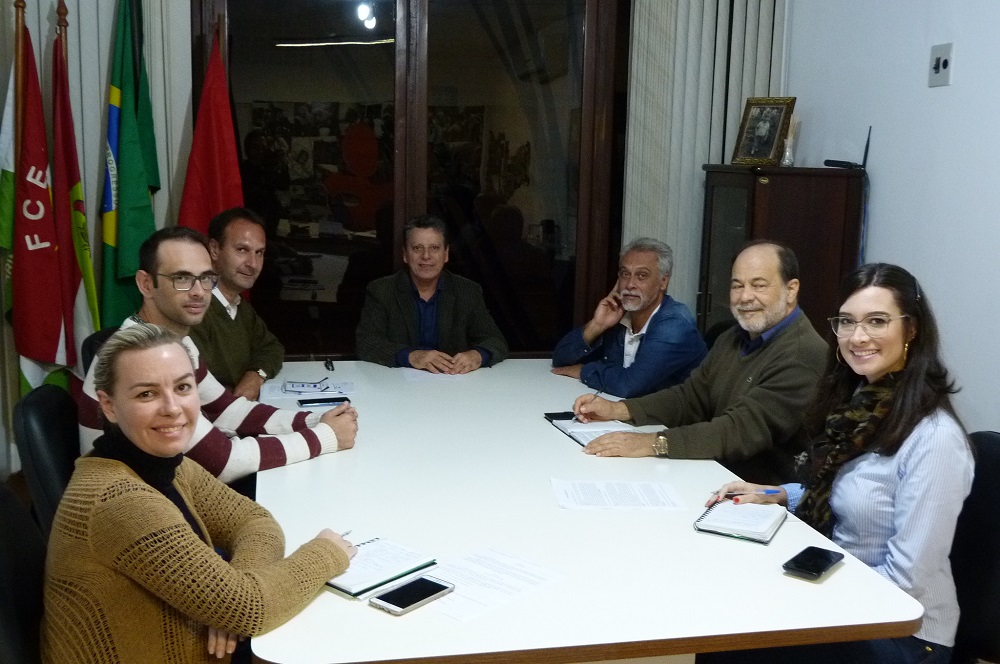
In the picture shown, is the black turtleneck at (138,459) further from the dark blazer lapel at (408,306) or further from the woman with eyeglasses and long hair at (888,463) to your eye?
the dark blazer lapel at (408,306)

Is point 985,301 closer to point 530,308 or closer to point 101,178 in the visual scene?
point 530,308

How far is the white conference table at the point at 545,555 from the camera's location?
151cm

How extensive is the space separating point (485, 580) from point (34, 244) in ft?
9.17

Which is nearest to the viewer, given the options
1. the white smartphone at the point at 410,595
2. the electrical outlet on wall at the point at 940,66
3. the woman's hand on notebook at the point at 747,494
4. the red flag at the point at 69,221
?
the white smartphone at the point at 410,595

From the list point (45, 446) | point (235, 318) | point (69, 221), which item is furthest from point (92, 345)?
point (69, 221)

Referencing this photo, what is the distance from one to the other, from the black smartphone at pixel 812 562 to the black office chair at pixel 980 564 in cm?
28

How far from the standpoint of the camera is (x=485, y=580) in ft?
5.63

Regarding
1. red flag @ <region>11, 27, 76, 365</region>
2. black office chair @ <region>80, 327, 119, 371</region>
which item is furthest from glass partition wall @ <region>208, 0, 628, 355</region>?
black office chair @ <region>80, 327, 119, 371</region>

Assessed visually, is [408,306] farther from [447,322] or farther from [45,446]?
[45,446]

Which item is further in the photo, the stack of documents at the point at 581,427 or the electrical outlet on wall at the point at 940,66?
the electrical outlet on wall at the point at 940,66

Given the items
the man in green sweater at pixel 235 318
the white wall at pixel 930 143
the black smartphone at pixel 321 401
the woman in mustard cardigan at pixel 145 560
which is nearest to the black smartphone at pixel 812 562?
the woman in mustard cardigan at pixel 145 560

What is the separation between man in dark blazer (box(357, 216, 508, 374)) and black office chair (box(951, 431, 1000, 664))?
2.20 metres

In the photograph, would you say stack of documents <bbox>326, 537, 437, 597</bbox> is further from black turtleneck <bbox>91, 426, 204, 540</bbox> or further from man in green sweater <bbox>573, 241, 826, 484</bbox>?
man in green sweater <bbox>573, 241, 826, 484</bbox>

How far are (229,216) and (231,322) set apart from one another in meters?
0.45
